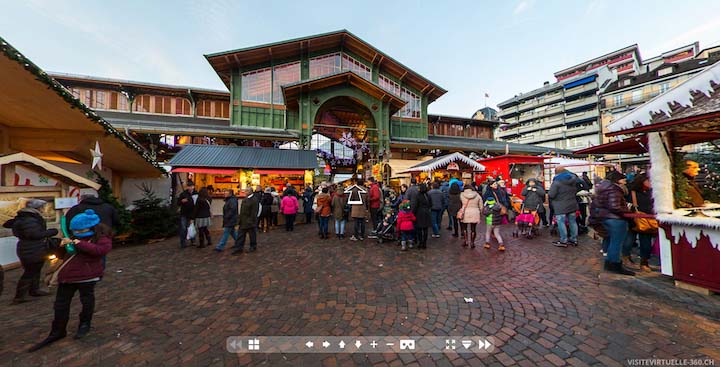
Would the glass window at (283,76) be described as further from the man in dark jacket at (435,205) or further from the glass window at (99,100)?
the man in dark jacket at (435,205)

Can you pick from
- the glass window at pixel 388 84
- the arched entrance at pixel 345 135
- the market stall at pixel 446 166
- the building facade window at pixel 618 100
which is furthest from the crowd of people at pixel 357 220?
the building facade window at pixel 618 100

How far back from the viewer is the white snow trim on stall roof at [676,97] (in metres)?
3.45

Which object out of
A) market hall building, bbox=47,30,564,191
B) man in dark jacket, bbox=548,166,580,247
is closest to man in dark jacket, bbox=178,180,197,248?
market hall building, bbox=47,30,564,191

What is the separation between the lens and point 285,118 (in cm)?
1652

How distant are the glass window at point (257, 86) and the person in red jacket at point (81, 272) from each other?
15.4 metres

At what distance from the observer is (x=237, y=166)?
11.5 metres

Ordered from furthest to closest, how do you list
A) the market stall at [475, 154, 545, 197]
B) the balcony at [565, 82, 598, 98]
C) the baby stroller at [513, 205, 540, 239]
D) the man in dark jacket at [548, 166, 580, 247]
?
1. the balcony at [565, 82, 598, 98]
2. the market stall at [475, 154, 545, 197]
3. the baby stroller at [513, 205, 540, 239]
4. the man in dark jacket at [548, 166, 580, 247]

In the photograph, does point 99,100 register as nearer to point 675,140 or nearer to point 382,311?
point 382,311

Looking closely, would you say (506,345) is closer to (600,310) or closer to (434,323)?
(434,323)

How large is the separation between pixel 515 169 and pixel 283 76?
16356 millimetres

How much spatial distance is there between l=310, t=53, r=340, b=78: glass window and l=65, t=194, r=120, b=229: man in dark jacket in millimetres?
14906

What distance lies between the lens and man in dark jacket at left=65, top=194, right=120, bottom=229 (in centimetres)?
428

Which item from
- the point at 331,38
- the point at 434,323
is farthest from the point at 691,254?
the point at 331,38

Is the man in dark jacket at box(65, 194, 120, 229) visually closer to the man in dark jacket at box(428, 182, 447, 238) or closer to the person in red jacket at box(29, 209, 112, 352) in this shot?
the person in red jacket at box(29, 209, 112, 352)
